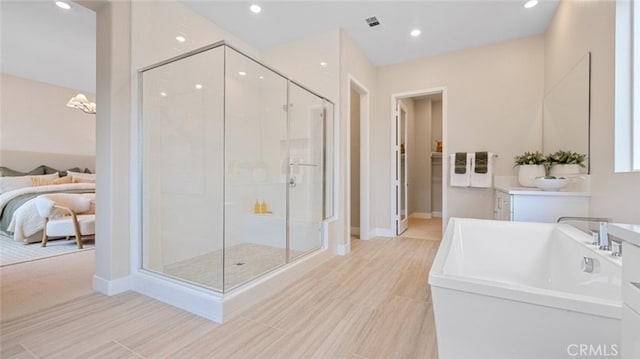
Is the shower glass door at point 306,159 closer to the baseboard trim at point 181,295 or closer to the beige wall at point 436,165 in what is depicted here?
the baseboard trim at point 181,295

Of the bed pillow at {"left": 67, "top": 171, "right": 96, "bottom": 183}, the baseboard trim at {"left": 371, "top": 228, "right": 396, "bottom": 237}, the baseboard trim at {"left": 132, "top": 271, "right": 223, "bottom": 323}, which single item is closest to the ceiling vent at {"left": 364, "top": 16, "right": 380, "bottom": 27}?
the baseboard trim at {"left": 371, "top": 228, "right": 396, "bottom": 237}

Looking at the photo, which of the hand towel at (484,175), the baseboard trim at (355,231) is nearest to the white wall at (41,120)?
the baseboard trim at (355,231)

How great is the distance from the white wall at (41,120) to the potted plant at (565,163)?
7.98 meters

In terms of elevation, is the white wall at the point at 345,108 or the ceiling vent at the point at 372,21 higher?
the ceiling vent at the point at 372,21

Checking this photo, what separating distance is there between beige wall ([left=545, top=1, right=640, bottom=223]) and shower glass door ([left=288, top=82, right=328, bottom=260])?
8.18ft

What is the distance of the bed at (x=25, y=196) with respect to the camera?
3.48 m

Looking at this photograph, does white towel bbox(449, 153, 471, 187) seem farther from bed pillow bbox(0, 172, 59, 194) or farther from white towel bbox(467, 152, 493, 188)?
bed pillow bbox(0, 172, 59, 194)

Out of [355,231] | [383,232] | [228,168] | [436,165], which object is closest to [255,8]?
[228,168]

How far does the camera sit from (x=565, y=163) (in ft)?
8.61

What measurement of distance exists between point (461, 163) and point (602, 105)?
1.83 metres

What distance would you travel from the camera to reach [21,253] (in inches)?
125

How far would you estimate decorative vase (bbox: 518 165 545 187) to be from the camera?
116 inches

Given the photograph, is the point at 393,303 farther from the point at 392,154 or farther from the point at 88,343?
the point at 392,154
